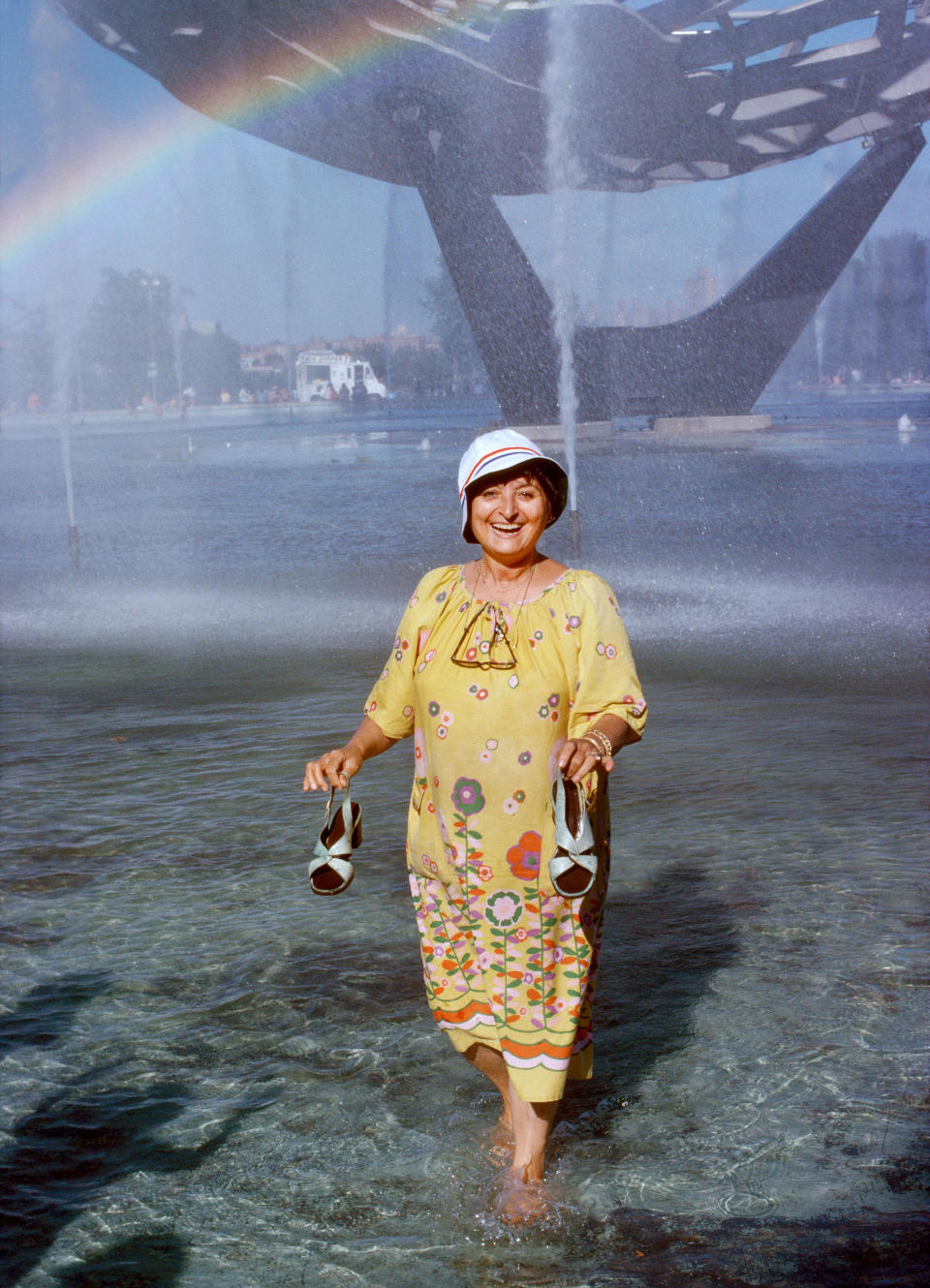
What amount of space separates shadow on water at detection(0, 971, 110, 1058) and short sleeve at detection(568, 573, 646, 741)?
1.61 m

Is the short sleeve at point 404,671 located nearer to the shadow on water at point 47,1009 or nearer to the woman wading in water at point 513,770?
the woman wading in water at point 513,770

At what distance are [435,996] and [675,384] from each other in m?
27.7

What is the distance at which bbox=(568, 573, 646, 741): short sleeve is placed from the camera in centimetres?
214

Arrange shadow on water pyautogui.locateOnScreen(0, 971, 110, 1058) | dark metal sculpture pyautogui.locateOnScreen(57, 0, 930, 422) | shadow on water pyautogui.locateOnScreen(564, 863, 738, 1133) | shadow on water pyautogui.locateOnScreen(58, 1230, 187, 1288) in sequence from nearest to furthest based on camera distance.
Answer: shadow on water pyautogui.locateOnScreen(58, 1230, 187, 1288), shadow on water pyautogui.locateOnScreen(564, 863, 738, 1133), shadow on water pyautogui.locateOnScreen(0, 971, 110, 1058), dark metal sculpture pyautogui.locateOnScreen(57, 0, 930, 422)

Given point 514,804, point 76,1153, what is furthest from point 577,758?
point 76,1153

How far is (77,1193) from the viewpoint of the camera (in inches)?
93.7

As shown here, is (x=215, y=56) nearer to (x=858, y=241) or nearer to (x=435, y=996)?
(x=858, y=241)

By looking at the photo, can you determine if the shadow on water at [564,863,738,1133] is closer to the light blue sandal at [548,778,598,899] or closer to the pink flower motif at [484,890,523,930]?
the pink flower motif at [484,890,523,930]

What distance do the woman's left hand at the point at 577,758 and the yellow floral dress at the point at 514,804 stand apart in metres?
0.10

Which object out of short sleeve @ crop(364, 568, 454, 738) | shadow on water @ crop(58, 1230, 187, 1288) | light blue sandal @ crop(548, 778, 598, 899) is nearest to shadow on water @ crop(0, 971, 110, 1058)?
shadow on water @ crop(58, 1230, 187, 1288)

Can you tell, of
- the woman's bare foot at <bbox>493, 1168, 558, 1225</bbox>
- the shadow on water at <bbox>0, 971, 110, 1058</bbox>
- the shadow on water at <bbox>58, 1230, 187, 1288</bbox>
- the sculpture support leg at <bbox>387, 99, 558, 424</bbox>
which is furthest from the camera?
the sculpture support leg at <bbox>387, 99, 558, 424</bbox>

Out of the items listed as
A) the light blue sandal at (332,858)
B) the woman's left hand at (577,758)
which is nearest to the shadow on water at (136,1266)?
the light blue sandal at (332,858)

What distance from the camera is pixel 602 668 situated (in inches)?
84.5

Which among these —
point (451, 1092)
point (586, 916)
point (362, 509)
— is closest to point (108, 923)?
point (451, 1092)
